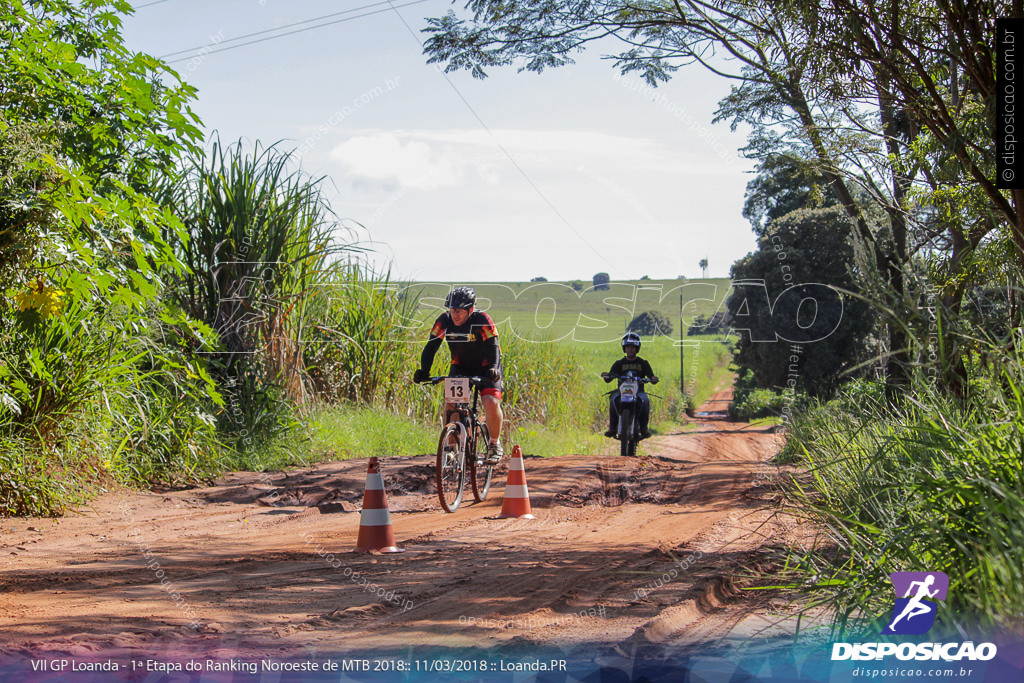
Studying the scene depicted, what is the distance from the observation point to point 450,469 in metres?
7.80

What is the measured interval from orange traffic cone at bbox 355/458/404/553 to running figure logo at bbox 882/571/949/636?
12.2 ft

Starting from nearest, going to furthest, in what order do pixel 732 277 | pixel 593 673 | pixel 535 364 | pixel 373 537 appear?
pixel 593 673 < pixel 373 537 < pixel 535 364 < pixel 732 277

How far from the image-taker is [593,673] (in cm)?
356

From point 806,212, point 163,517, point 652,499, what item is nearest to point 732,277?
point 806,212

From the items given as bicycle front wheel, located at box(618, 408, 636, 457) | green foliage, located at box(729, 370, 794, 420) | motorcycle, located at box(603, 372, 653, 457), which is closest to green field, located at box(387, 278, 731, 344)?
motorcycle, located at box(603, 372, 653, 457)

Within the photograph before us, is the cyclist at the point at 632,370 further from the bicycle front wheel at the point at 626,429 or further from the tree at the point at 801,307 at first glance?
the tree at the point at 801,307

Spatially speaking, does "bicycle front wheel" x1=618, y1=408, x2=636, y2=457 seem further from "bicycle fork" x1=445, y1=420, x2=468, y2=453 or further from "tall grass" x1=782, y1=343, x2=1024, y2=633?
"tall grass" x1=782, y1=343, x2=1024, y2=633

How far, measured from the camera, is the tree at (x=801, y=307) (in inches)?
898

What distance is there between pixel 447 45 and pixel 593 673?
12105 mm

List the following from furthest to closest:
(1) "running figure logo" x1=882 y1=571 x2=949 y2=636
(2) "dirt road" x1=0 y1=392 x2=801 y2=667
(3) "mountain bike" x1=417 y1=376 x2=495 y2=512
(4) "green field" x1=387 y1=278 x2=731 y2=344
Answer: (4) "green field" x1=387 y1=278 x2=731 y2=344 < (3) "mountain bike" x1=417 y1=376 x2=495 y2=512 < (2) "dirt road" x1=0 y1=392 x2=801 y2=667 < (1) "running figure logo" x1=882 y1=571 x2=949 y2=636

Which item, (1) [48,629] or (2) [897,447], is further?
(2) [897,447]

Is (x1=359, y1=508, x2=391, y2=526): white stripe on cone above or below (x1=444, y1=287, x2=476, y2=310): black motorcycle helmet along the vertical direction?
below

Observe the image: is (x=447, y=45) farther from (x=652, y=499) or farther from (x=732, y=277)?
(x=732, y=277)

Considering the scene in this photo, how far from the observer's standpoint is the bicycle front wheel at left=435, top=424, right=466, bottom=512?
7504 millimetres
